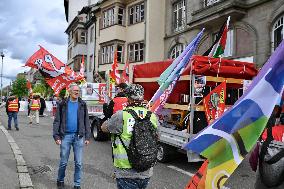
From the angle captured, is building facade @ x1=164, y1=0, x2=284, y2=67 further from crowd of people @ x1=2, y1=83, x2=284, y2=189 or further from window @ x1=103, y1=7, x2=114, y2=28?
crowd of people @ x1=2, y1=83, x2=284, y2=189

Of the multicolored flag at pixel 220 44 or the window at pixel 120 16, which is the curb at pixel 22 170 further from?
the window at pixel 120 16

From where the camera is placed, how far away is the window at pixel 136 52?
30353 mm

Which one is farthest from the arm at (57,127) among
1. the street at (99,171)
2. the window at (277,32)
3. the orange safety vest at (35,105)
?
the orange safety vest at (35,105)

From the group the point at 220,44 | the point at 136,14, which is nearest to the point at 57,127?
the point at 220,44

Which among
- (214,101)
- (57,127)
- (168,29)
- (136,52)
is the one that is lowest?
(57,127)

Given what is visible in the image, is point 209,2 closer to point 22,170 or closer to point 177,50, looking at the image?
point 177,50

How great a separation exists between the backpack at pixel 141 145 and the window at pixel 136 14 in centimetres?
2667

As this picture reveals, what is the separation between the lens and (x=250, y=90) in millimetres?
2697

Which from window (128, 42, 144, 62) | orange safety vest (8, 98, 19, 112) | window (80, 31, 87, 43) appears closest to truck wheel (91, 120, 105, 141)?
orange safety vest (8, 98, 19, 112)

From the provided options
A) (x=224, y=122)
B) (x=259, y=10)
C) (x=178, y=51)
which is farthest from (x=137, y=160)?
(x=178, y=51)

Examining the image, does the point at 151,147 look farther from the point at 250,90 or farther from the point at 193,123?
the point at 193,123

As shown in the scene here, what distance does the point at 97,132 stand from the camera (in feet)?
44.5

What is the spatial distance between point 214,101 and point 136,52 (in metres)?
22.8

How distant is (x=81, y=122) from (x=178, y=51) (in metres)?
21.2
